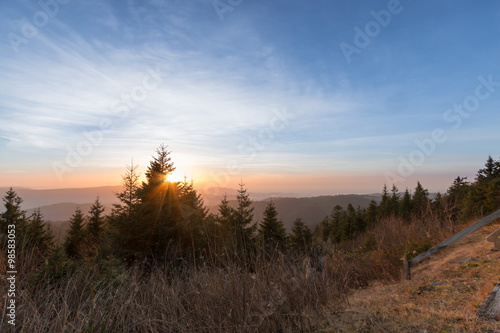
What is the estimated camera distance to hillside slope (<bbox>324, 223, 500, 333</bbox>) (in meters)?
2.77

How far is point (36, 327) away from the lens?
2482 millimetres

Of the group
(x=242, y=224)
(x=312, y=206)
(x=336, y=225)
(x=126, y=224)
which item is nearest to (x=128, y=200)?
(x=126, y=224)

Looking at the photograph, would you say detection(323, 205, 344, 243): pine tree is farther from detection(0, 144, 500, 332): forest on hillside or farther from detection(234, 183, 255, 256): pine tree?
detection(234, 183, 255, 256): pine tree

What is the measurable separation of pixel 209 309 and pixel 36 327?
1625mm

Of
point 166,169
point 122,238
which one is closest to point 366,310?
point 122,238

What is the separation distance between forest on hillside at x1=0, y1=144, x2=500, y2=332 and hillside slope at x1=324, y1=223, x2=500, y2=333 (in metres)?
0.40

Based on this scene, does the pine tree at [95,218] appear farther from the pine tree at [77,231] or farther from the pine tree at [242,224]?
the pine tree at [242,224]

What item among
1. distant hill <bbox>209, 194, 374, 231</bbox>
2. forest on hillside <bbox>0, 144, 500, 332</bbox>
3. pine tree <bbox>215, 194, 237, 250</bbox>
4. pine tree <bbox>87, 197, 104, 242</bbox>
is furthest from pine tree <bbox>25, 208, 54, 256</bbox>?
distant hill <bbox>209, 194, 374, 231</bbox>

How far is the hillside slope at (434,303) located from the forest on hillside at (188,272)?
40 centimetres

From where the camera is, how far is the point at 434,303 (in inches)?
138

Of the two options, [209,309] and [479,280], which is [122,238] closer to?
[209,309]

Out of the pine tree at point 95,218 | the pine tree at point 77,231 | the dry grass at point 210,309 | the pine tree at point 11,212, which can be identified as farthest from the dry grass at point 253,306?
the pine tree at point 95,218

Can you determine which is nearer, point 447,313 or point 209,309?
point 209,309

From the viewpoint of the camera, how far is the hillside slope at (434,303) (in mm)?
2771
